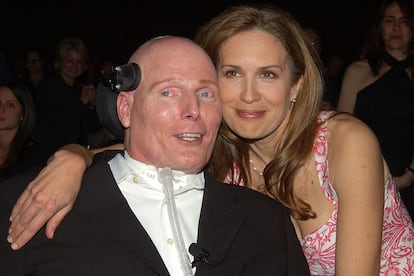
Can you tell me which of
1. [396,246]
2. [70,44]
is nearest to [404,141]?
[396,246]

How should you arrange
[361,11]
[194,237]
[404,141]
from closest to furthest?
[194,237] → [404,141] → [361,11]

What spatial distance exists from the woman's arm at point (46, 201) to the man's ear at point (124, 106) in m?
0.27

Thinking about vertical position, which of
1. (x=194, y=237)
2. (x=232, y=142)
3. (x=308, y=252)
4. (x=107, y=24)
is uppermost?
(x=107, y=24)

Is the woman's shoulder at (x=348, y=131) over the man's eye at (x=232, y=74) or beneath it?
beneath

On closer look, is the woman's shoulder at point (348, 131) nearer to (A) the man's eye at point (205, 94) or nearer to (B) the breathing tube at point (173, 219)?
(A) the man's eye at point (205, 94)

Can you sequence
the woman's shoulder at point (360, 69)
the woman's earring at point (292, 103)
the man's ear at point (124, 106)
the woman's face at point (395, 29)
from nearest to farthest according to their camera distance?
the man's ear at point (124, 106) → the woman's earring at point (292, 103) → the woman's face at point (395, 29) → the woman's shoulder at point (360, 69)

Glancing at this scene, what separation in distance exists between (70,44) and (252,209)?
3.91 metres

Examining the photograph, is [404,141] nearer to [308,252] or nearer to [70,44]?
[308,252]

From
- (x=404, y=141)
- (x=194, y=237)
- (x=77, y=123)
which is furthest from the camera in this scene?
(x=77, y=123)

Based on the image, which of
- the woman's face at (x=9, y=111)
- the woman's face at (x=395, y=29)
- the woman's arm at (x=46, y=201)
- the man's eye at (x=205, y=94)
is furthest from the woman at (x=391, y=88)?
the woman's arm at (x=46, y=201)

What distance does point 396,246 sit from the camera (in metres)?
2.62

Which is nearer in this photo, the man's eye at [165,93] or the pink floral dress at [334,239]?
the man's eye at [165,93]

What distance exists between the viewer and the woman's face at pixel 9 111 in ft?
13.9

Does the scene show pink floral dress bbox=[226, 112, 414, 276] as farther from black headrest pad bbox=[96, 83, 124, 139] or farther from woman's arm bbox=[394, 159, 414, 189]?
woman's arm bbox=[394, 159, 414, 189]
